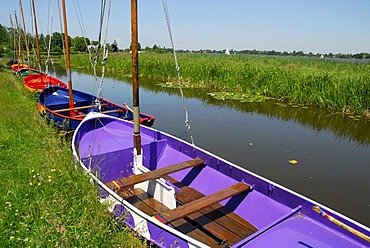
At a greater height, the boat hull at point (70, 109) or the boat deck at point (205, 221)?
the boat hull at point (70, 109)

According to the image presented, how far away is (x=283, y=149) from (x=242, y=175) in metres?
4.12

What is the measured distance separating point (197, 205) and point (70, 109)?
19.7ft

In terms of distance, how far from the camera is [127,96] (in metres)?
15.5

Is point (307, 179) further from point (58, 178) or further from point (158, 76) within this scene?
point (158, 76)

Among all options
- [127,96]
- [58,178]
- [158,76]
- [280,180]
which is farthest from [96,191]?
[158,76]

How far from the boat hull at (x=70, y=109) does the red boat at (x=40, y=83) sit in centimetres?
Result: 225

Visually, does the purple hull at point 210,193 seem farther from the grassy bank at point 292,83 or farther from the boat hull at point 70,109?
the grassy bank at point 292,83

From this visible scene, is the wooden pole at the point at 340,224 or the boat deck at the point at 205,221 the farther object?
the boat deck at the point at 205,221

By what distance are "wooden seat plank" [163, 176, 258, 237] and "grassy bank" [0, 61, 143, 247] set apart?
1098mm

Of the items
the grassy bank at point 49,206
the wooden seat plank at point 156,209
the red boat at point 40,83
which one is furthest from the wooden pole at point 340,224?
the red boat at point 40,83

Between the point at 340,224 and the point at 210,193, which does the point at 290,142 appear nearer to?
the point at 210,193

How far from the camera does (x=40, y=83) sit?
14180mm

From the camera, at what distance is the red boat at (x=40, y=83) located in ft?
42.9

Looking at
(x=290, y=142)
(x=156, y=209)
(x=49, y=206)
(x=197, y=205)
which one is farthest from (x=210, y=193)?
(x=290, y=142)
